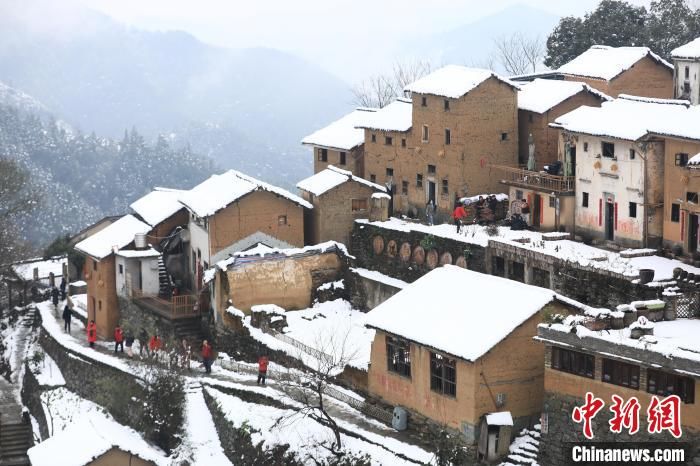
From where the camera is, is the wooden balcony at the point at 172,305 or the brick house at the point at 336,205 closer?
the wooden balcony at the point at 172,305

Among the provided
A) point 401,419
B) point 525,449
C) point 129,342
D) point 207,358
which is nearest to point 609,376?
point 525,449

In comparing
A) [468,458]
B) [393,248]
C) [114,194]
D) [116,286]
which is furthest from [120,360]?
[114,194]

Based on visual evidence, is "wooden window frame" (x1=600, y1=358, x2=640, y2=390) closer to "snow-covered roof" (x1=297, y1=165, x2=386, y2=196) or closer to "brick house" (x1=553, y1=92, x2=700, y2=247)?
"brick house" (x1=553, y1=92, x2=700, y2=247)

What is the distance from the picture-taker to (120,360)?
5984cm

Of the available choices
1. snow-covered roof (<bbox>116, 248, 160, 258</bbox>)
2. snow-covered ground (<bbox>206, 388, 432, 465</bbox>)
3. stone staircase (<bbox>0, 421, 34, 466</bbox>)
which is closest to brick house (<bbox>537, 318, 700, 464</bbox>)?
snow-covered ground (<bbox>206, 388, 432, 465</bbox>)

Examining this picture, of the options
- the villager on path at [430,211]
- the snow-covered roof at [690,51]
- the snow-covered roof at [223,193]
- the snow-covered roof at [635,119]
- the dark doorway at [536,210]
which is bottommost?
the villager on path at [430,211]

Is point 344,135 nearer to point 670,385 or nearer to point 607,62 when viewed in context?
point 607,62

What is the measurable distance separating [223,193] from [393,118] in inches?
401

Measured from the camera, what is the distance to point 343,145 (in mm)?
69312

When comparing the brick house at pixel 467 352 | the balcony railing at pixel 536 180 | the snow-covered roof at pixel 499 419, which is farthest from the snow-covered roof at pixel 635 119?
the snow-covered roof at pixel 499 419

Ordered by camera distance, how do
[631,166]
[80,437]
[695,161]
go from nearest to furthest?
[695,161], [80,437], [631,166]

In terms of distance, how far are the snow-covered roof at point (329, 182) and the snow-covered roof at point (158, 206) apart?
21.0 feet

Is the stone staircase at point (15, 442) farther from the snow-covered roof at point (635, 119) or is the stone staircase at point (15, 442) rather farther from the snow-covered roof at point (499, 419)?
the snow-covered roof at point (635, 119)

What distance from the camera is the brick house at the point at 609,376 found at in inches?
1487
